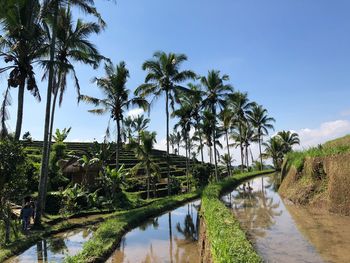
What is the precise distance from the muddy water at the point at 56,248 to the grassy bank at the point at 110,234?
2.49 feet

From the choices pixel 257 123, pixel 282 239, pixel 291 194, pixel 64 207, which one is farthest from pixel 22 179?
pixel 257 123

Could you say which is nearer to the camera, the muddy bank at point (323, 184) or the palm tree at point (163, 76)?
the muddy bank at point (323, 184)

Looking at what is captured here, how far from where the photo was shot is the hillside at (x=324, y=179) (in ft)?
47.9

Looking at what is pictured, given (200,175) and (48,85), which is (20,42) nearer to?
(48,85)

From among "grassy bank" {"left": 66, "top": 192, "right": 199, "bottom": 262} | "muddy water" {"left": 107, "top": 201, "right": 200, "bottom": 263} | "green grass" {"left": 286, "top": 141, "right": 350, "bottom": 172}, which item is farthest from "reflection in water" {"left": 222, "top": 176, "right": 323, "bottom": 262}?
"grassy bank" {"left": 66, "top": 192, "right": 199, "bottom": 262}

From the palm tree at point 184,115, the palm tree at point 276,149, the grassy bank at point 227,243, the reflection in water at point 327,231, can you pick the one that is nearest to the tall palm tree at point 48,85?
the grassy bank at point 227,243

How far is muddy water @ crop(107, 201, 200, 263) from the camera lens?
39.1 ft

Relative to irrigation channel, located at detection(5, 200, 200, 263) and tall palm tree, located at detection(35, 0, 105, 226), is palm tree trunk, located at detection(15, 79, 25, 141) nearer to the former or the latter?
tall palm tree, located at detection(35, 0, 105, 226)

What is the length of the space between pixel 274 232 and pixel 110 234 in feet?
20.0

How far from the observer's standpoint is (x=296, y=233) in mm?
13000

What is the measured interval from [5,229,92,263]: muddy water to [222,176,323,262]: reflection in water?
623 cm

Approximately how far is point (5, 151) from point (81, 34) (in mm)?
9407

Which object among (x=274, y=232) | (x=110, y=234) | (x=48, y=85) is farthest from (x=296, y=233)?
(x=48, y=85)

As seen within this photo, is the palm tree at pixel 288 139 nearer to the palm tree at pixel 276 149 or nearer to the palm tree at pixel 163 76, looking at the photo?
the palm tree at pixel 276 149
